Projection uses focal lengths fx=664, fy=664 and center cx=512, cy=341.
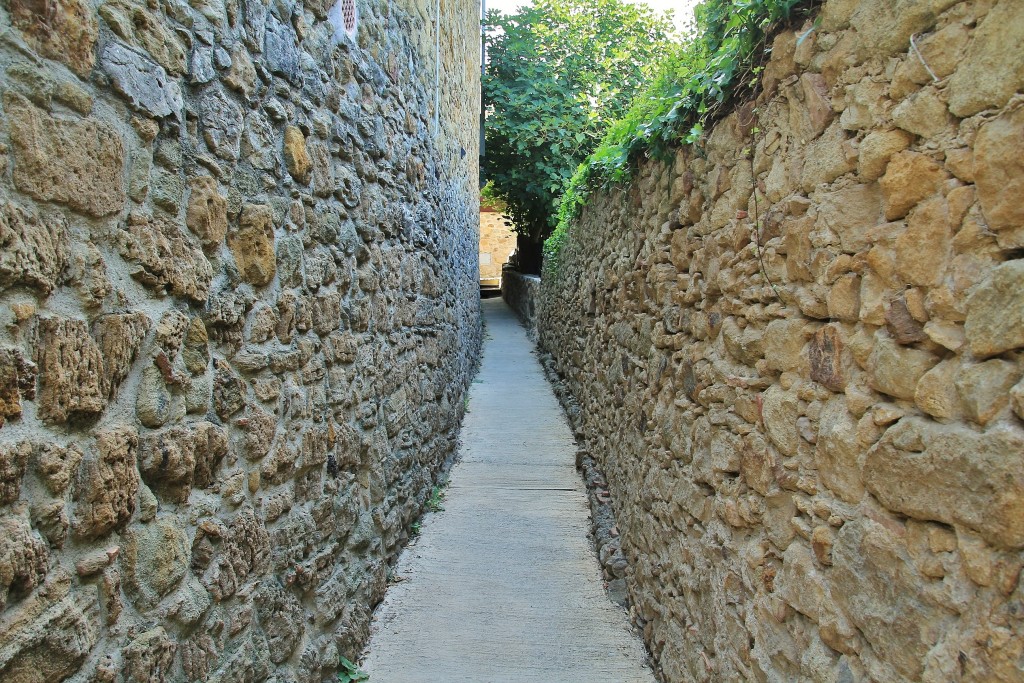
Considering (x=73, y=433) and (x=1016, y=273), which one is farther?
(x=73, y=433)

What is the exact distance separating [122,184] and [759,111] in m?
1.86

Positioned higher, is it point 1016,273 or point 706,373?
point 1016,273

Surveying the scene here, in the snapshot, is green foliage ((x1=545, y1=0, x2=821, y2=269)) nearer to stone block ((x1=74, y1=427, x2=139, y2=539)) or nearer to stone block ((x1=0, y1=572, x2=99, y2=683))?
stone block ((x1=74, y1=427, x2=139, y2=539))

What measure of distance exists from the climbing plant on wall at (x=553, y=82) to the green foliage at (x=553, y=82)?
0.02m

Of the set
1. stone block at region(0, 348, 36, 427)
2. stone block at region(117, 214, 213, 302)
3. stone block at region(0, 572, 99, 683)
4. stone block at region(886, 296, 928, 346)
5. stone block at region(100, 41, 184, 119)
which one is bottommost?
stone block at region(0, 572, 99, 683)

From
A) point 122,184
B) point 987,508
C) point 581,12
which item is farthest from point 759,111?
point 581,12

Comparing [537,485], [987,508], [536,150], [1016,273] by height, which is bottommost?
[537,485]

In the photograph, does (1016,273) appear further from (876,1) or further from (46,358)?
(46,358)

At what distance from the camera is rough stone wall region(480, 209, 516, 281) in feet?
87.0

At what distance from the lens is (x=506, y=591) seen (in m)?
3.84

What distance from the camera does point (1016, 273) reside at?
3.74 feet

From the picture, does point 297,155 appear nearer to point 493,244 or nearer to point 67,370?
point 67,370

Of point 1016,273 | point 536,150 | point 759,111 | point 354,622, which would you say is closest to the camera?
point 1016,273

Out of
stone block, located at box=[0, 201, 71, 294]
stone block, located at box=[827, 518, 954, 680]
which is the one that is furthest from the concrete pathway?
stone block, located at box=[0, 201, 71, 294]
